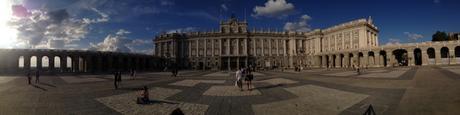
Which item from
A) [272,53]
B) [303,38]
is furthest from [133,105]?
[303,38]

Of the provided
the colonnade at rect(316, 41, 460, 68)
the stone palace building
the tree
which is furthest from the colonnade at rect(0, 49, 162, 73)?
the tree

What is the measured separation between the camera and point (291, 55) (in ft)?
332

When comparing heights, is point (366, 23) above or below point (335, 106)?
above

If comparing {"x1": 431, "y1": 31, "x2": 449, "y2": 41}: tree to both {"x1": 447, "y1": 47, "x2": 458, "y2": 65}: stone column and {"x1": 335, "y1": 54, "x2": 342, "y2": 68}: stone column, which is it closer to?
{"x1": 335, "y1": 54, "x2": 342, "y2": 68}: stone column

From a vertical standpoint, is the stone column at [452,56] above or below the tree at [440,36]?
below

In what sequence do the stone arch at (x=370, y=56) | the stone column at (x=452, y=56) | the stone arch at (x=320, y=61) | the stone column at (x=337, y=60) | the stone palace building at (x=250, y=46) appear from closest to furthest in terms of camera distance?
the stone column at (x=452, y=56), the stone arch at (x=370, y=56), the stone column at (x=337, y=60), the stone arch at (x=320, y=61), the stone palace building at (x=250, y=46)

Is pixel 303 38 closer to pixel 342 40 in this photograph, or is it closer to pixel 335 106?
pixel 342 40

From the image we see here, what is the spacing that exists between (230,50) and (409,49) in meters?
59.9

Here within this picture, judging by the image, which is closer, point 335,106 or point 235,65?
point 335,106

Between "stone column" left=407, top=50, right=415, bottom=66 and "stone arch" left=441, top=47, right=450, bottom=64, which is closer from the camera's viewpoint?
"stone arch" left=441, top=47, right=450, bottom=64

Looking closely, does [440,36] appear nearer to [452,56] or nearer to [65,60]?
[452,56]

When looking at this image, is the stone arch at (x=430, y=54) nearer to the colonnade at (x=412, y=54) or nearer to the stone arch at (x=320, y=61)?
the colonnade at (x=412, y=54)

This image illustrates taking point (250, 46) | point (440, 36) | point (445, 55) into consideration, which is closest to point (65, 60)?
point (250, 46)

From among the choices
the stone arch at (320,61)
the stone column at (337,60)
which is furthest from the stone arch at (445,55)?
the stone arch at (320,61)
